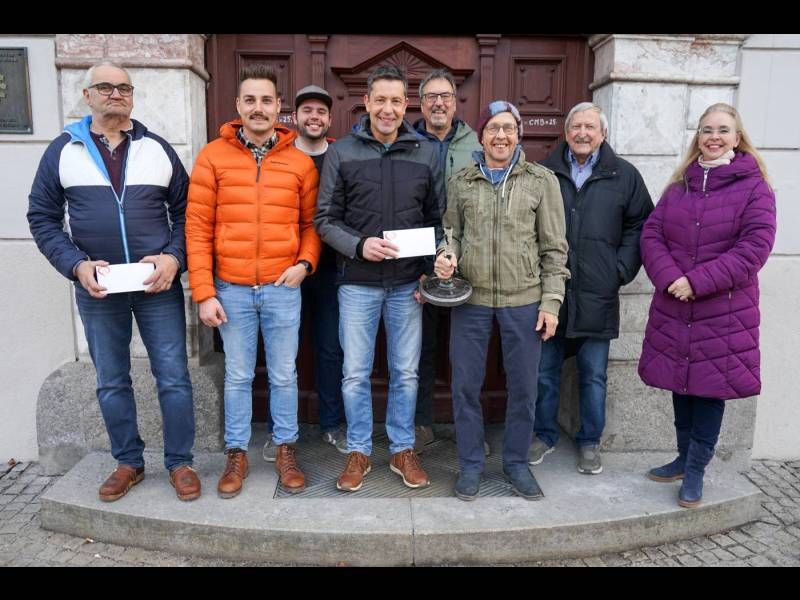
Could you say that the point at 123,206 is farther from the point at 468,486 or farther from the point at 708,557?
the point at 708,557

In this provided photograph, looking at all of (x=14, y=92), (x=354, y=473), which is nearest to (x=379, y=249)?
(x=354, y=473)

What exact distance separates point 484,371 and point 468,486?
0.62 m

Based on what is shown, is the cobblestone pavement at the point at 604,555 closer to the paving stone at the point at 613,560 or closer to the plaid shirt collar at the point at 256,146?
the paving stone at the point at 613,560

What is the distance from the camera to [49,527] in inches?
139

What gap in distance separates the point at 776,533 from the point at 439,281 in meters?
2.30

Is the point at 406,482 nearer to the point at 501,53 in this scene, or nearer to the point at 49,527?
the point at 49,527

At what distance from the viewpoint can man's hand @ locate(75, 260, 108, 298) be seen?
3.20 meters

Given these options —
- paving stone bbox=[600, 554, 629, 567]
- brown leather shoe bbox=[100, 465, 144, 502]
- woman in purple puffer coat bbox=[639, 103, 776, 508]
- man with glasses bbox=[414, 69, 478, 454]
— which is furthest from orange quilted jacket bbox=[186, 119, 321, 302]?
paving stone bbox=[600, 554, 629, 567]

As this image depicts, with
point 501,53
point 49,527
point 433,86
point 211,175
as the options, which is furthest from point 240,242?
point 501,53

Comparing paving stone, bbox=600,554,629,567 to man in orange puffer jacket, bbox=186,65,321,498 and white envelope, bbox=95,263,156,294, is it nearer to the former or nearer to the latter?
man in orange puffer jacket, bbox=186,65,321,498

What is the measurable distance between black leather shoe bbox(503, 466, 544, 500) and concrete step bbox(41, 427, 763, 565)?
5 centimetres

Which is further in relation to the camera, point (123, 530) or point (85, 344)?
point (85, 344)

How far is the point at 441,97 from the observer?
12.1 ft

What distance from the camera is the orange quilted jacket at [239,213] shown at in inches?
131
